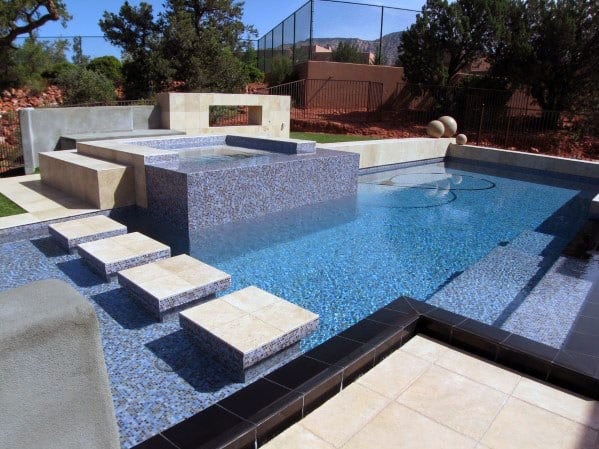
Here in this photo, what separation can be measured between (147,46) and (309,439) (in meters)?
17.3

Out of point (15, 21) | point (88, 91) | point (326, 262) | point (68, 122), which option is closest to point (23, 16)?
point (15, 21)

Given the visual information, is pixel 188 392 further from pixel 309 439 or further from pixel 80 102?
pixel 80 102

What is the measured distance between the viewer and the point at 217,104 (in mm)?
12234

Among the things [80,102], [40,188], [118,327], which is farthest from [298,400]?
[80,102]

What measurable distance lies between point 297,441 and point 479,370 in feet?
4.61

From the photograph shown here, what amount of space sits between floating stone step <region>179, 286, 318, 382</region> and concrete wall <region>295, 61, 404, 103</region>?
17057mm

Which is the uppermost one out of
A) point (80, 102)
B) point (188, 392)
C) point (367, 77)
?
point (367, 77)

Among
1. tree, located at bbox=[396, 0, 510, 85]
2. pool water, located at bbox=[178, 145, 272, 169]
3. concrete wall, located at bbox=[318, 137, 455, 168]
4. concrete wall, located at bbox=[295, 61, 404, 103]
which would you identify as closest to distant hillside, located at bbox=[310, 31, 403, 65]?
concrete wall, located at bbox=[295, 61, 404, 103]

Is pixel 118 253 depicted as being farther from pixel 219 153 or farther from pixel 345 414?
pixel 219 153

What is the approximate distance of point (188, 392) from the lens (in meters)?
3.09

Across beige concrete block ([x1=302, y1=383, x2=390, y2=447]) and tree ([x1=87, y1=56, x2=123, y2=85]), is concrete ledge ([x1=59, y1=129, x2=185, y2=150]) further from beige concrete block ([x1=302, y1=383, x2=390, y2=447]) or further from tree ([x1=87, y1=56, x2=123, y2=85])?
tree ([x1=87, y1=56, x2=123, y2=85])

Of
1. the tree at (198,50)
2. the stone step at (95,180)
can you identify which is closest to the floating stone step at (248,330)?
the stone step at (95,180)

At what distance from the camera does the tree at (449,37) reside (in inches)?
660

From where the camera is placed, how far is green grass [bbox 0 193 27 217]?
253 inches
